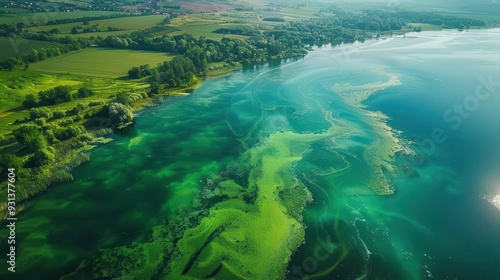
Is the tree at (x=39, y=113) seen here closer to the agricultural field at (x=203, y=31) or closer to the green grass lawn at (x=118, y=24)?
the green grass lawn at (x=118, y=24)

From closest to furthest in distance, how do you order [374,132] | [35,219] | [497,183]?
[35,219], [497,183], [374,132]

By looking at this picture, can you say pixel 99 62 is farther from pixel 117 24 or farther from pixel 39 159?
pixel 39 159

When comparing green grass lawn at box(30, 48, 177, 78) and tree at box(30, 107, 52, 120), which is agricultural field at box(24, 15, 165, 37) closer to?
green grass lawn at box(30, 48, 177, 78)

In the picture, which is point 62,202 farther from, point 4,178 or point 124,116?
point 124,116

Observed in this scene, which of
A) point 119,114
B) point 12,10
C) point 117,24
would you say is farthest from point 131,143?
point 12,10

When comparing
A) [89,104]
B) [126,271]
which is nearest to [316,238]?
[126,271]

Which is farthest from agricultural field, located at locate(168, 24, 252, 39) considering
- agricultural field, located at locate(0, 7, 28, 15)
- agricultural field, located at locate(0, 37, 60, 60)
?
agricultural field, located at locate(0, 7, 28, 15)
